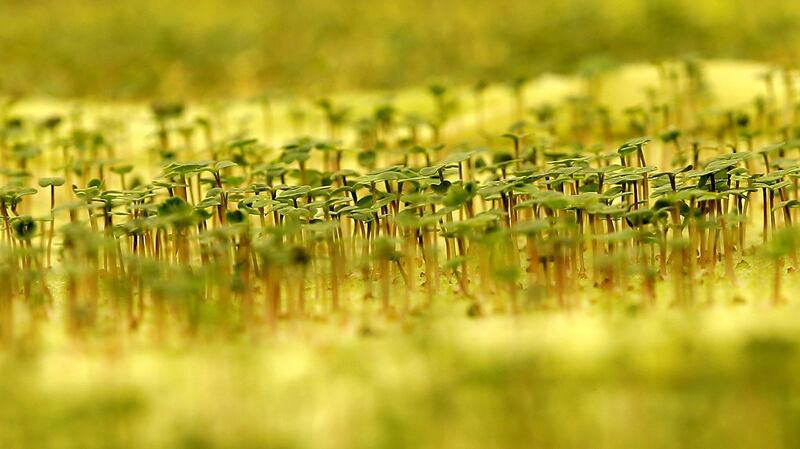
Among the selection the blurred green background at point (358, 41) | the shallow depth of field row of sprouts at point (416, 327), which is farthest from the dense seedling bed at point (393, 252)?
the blurred green background at point (358, 41)

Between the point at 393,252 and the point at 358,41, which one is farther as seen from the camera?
the point at 358,41

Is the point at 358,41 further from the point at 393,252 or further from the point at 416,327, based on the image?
the point at 416,327

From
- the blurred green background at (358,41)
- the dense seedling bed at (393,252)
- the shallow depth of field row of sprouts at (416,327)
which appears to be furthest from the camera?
the blurred green background at (358,41)

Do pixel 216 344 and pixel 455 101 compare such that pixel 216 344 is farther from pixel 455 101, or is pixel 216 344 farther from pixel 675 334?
pixel 455 101

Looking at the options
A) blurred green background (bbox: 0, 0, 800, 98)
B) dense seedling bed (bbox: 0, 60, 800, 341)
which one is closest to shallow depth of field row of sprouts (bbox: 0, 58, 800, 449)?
dense seedling bed (bbox: 0, 60, 800, 341)

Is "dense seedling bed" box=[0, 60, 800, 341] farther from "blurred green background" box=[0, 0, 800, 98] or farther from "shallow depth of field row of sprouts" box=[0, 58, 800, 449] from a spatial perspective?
"blurred green background" box=[0, 0, 800, 98]

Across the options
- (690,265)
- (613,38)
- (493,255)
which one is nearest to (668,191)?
(690,265)

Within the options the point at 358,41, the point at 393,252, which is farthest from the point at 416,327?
the point at 358,41

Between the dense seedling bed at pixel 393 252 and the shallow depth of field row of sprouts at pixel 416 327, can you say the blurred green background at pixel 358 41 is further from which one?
the shallow depth of field row of sprouts at pixel 416 327

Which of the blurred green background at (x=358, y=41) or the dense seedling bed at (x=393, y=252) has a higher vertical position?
the blurred green background at (x=358, y=41)
